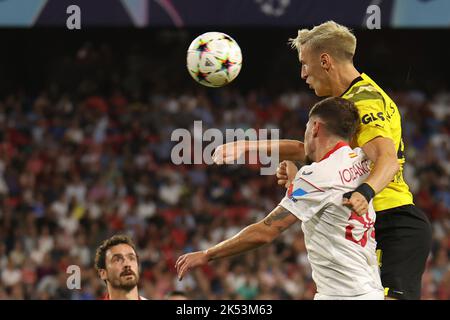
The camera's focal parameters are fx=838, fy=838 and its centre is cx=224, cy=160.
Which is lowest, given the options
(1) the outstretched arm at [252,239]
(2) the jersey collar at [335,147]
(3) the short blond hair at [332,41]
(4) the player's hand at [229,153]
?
(1) the outstretched arm at [252,239]

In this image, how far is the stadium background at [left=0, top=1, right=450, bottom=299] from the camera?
1207 cm

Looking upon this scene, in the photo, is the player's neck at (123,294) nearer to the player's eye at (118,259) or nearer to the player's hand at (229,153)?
the player's eye at (118,259)

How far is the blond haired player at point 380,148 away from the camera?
4.71m

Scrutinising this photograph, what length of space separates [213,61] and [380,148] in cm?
198

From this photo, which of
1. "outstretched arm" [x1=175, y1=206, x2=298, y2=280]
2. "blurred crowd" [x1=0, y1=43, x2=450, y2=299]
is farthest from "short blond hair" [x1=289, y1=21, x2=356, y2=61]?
"blurred crowd" [x1=0, y1=43, x2=450, y2=299]

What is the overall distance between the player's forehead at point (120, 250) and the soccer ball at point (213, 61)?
1.40m

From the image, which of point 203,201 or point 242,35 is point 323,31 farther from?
point 242,35

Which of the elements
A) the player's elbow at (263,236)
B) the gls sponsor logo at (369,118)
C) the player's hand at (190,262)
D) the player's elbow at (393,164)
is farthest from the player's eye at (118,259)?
the player's elbow at (393,164)

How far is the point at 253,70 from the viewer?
17328 mm

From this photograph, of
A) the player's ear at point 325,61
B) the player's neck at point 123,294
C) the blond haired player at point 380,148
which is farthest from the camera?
the player's neck at point 123,294

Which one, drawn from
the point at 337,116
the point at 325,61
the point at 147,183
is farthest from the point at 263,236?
the point at 147,183

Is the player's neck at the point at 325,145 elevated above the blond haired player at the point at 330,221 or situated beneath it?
elevated above

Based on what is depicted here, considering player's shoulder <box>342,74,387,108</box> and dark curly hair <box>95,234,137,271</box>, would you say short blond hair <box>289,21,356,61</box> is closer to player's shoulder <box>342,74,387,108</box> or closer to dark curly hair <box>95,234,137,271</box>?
player's shoulder <box>342,74,387,108</box>
